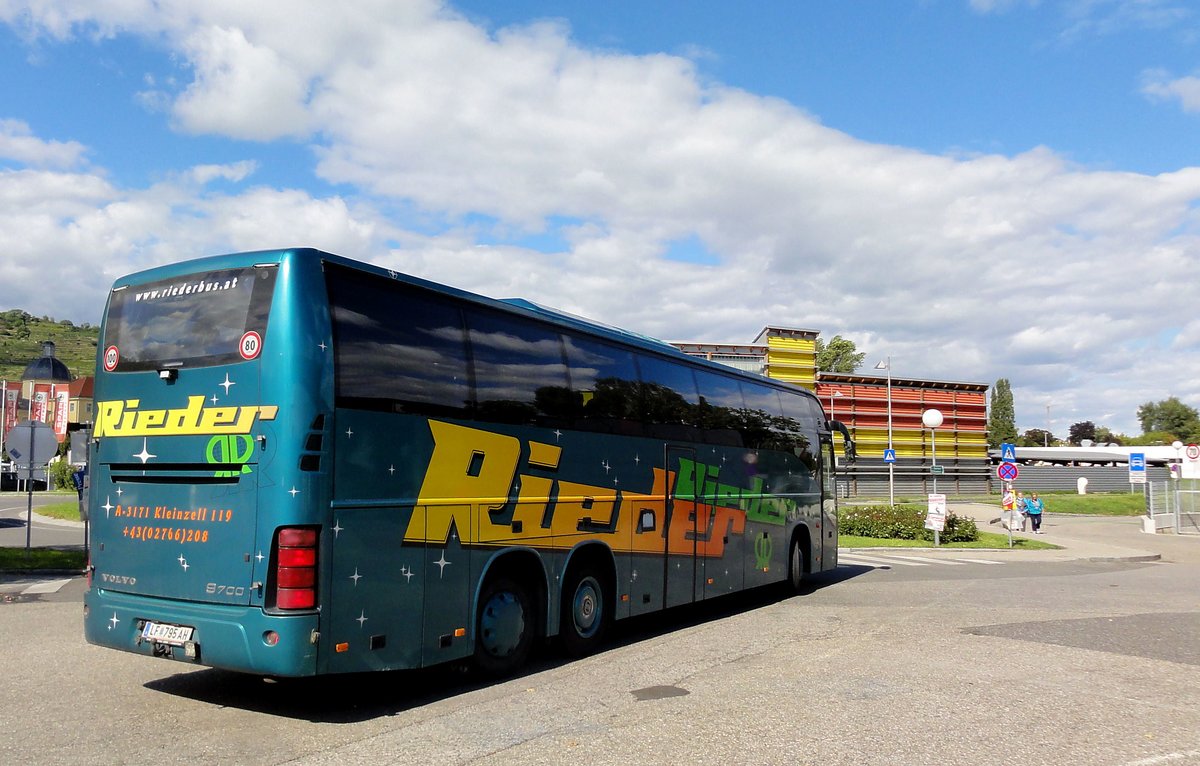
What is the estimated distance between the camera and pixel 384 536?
7.00m

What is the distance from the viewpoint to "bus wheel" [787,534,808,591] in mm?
14891

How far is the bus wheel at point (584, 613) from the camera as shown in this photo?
9.31 m

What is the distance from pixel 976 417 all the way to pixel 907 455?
411 centimetres

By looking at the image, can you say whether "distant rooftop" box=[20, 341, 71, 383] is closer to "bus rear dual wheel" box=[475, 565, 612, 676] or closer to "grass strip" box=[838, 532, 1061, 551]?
"grass strip" box=[838, 532, 1061, 551]

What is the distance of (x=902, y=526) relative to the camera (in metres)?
27.5

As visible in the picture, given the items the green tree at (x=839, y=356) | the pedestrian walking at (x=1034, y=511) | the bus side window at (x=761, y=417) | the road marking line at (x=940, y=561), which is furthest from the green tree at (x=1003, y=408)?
the bus side window at (x=761, y=417)

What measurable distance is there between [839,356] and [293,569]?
258 ft

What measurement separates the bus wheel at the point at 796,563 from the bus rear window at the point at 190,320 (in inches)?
399

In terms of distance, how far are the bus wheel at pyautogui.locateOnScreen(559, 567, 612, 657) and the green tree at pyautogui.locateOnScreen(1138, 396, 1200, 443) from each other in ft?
448

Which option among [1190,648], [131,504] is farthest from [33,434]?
[1190,648]

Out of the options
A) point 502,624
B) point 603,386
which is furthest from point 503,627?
point 603,386

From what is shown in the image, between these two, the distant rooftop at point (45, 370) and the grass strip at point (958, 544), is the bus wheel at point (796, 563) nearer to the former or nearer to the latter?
the grass strip at point (958, 544)

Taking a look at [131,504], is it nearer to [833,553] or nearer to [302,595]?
[302,595]

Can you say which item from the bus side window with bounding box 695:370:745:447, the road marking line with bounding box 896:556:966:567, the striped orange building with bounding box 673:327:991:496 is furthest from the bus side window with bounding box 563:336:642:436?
the striped orange building with bounding box 673:327:991:496
